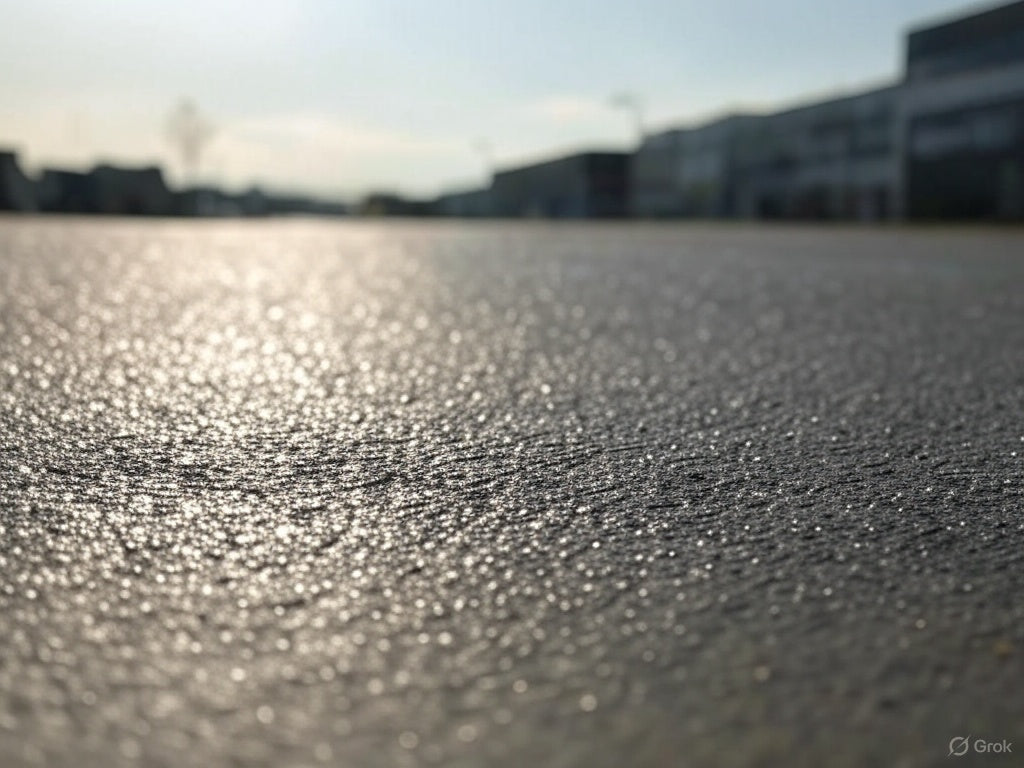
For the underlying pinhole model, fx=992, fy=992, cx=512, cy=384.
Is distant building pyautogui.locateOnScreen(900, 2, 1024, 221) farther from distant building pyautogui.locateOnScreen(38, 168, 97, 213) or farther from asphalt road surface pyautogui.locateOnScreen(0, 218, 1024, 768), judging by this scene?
distant building pyautogui.locateOnScreen(38, 168, 97, 213)

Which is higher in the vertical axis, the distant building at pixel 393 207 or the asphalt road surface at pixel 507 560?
the distant building at pixel 393 207

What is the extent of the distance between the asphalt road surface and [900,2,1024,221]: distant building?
37.8m

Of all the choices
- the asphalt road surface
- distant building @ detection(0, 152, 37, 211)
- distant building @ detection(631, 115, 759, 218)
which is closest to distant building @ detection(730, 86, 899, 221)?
distant building @ detection(631, 115, 759, 218)

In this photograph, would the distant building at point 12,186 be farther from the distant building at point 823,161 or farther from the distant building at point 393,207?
the distant building at point 823,161

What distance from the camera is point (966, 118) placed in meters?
38.2

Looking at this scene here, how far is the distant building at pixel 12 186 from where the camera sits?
5938 centimetres

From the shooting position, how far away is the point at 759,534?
1.53 m

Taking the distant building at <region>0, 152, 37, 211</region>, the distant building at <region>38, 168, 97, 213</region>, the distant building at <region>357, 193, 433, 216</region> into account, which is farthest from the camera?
the distant building at <region>357, 193, 433, 216</region>

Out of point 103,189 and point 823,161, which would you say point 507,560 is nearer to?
point 823,161

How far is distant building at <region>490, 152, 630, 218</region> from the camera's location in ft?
242

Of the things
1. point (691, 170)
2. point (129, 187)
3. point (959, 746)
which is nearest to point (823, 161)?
point (691, 170)

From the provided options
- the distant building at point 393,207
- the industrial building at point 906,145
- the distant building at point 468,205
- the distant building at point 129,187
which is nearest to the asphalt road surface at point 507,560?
the industrial building at point 906,145

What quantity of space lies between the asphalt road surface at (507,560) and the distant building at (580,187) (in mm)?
71974

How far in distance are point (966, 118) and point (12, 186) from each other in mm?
52660
